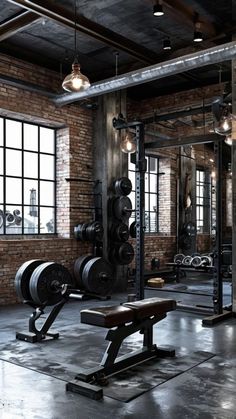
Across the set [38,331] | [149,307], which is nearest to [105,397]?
[149,307]

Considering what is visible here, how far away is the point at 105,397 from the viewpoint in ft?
10.4

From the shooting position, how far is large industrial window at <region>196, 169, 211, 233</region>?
13.2 metres

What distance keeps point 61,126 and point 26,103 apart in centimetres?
96

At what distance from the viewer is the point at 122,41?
20.6ft

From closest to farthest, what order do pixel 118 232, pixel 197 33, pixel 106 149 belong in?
1. pixel 197 33
2. pixel 118 232
3. pixel 106 149

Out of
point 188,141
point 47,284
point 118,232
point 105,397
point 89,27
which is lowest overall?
point 105,397

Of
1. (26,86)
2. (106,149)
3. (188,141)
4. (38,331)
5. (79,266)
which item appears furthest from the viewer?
(106,149)

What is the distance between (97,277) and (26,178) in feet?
7.62

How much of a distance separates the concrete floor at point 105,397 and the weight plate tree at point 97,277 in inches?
36.1

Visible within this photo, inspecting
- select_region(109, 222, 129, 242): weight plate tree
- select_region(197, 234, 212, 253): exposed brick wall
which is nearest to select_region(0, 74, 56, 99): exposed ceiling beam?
select_region(109, 222, 129, 242): weight plate tree

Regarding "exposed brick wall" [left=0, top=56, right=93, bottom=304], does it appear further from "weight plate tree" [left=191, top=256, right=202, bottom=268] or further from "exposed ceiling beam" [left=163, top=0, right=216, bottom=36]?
"exposed ceiling beam" [left=163, top=0, right=216, bottom=36]

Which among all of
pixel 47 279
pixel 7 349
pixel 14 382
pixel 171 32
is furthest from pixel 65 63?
pixel 14 382

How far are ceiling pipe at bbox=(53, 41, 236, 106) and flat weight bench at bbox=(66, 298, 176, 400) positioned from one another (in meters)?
2.98

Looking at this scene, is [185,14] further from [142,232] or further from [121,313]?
[121,313]
